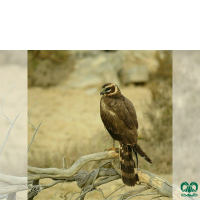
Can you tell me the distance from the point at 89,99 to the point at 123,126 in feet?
3.81

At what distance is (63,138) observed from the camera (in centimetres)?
403

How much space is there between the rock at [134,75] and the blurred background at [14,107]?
50.4 inches

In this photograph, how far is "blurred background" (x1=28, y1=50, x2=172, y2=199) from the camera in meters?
4.00

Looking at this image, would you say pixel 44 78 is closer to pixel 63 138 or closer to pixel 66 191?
pixel 63 138

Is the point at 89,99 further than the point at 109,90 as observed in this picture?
Yes

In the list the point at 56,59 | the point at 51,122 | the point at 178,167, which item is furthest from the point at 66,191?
the point at 56,59

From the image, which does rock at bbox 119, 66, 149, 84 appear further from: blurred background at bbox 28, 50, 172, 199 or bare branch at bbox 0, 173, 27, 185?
bare branch at bbox 0, 173, 27, 185

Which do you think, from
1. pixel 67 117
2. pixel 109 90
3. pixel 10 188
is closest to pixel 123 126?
pixel 109 90

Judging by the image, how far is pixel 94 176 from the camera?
3201 mm

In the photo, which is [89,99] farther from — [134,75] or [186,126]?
[186,126]

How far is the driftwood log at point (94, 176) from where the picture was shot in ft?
10.2

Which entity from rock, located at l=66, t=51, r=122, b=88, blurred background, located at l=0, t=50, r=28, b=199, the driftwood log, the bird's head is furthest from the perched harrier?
blurred background, located at l=0, t=50, r=28, b=199

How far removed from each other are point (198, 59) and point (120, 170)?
6.57ft

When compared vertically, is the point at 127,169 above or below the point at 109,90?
below
